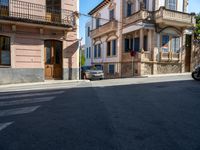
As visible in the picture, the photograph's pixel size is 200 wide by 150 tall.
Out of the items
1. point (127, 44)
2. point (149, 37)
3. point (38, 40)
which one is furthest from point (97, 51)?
point (38, 40)

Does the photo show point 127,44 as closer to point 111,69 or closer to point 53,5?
point 111,69

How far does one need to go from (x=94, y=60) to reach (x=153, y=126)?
2765 cm

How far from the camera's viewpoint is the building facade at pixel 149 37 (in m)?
19.4

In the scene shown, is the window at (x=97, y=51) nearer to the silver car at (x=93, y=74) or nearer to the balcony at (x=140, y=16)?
the balcony at (x=140, y=16)

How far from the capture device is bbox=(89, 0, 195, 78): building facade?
1938cm

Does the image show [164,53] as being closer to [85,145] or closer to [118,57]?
[118,57]

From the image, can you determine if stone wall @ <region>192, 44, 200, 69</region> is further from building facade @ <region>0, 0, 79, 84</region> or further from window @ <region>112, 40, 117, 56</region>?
building facade @ <region>0, 0, 79, 84</region>

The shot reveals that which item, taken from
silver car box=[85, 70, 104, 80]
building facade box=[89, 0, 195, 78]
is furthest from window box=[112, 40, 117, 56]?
silver car box=[85, 70, 104, 80]

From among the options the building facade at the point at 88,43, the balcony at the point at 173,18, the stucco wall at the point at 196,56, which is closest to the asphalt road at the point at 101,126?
the balcony at the point at 173,18

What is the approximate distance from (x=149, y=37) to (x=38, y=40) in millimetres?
11094

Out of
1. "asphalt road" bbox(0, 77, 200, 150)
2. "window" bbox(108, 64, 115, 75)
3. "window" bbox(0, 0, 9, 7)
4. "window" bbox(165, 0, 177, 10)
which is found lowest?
"asphalt road" bbox(0, 77, 200, 150)

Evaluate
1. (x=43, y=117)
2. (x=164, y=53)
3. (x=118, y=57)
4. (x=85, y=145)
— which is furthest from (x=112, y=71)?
(x=85, y=145)

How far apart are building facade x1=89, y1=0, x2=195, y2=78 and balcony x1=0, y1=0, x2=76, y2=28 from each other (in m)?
3.48

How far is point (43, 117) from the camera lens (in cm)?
507
